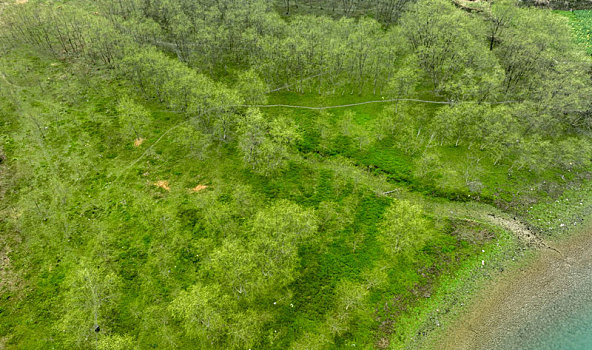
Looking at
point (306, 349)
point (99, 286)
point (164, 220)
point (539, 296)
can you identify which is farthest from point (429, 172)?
point (99, 286)

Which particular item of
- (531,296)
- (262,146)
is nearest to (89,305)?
(262,146)

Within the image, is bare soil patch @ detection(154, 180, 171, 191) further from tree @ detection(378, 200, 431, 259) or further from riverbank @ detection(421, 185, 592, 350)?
riverbank @ detection(421, 185, 592, 350)

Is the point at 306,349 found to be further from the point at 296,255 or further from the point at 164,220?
the point at 164,220

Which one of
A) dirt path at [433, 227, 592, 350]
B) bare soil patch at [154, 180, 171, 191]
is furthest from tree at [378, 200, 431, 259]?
bare soil patch at [154, 180, 171, 191]

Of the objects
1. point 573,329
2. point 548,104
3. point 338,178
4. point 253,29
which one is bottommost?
point 573,329

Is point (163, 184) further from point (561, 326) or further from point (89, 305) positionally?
point (561, 326)

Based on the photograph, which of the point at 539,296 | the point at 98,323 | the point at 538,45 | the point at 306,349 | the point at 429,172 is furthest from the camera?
the point at 538,45

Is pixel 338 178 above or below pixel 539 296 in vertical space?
above
